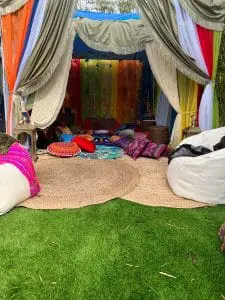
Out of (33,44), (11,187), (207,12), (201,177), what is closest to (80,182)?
(11,187)

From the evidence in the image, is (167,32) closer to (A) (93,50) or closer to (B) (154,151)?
(B) (154,151)

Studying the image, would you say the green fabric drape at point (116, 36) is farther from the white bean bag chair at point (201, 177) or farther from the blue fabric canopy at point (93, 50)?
the white bean bag chair at point (201, 177)

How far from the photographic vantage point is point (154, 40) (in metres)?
4.62

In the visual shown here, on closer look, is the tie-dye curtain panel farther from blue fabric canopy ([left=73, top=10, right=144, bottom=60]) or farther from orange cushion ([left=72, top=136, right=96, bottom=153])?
orange cushion ([left=72, top=136, right=96, bottom=153])

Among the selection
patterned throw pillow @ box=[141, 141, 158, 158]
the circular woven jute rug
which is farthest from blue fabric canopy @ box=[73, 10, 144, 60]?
the circular woven jute rug

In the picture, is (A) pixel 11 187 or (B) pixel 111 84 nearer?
(A) pixel 11 187

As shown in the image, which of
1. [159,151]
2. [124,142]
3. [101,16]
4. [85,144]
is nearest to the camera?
[159,151]

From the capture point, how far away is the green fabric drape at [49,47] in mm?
4348

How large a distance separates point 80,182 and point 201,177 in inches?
53.8

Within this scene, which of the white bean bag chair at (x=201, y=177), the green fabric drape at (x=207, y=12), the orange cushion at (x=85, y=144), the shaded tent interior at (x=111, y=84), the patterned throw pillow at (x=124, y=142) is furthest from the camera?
the shaded tent interior at (x=111, y=84)

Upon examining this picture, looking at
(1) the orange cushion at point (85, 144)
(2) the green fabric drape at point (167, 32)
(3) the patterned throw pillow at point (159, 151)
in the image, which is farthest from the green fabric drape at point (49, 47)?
(3) the patterned throw pillow at point (159, 151)

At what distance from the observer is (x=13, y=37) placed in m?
4.31

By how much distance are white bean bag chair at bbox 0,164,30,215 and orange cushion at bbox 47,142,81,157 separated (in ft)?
5.55

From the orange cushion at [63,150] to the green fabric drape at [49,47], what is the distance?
34.5 inches
